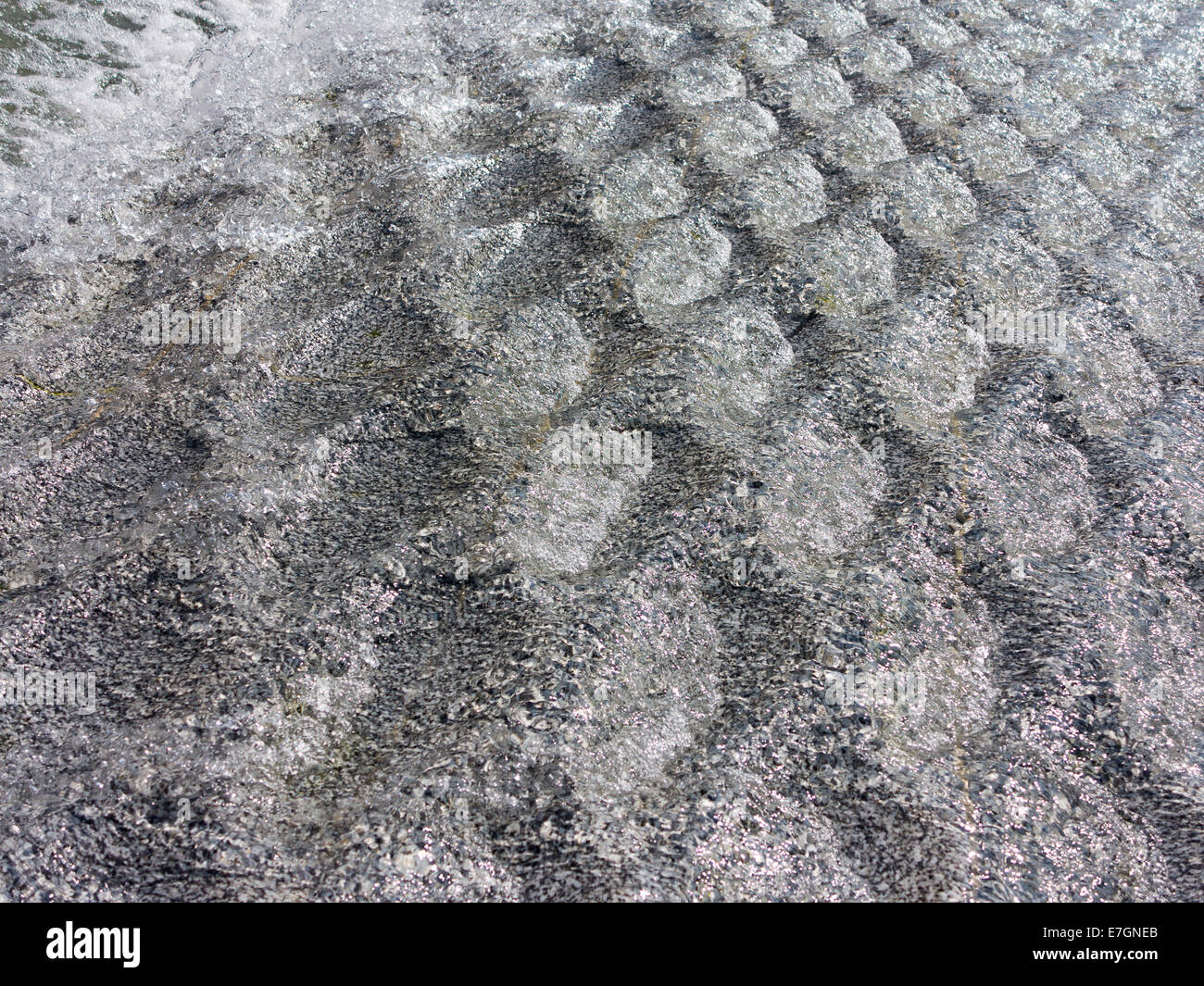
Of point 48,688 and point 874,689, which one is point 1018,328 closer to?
point 874,689

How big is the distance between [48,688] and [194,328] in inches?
30.0

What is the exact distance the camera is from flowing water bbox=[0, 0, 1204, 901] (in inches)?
41.3

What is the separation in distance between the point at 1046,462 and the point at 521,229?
1.12 meters

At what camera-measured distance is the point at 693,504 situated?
1383 mm

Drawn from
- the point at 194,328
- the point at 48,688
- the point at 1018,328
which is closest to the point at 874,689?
the point at 1018,328

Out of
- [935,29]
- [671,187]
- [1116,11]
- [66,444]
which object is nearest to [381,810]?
[66,444]

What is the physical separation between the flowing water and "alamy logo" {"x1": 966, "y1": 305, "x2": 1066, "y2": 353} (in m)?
0.01
